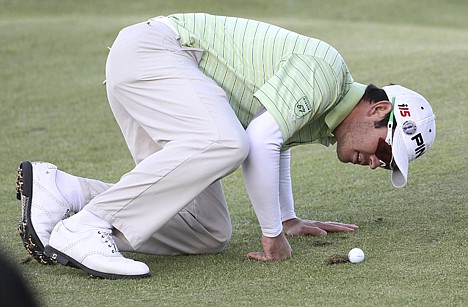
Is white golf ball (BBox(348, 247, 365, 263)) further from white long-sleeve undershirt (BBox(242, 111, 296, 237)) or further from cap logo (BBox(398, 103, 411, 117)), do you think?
cap logo (BBox(398, 103, 411, 117))

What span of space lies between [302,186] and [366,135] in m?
1.97

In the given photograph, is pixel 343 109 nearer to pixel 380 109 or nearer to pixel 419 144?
pixel 380 109

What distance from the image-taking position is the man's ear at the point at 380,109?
163 inches

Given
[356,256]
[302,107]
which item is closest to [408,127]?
[302,107]

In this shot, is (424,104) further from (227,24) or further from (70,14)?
(70,14)

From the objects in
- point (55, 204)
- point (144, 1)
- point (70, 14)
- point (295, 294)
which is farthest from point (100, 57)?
point (295, 294)

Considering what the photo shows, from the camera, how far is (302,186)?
240 inches

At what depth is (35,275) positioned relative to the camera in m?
3.97

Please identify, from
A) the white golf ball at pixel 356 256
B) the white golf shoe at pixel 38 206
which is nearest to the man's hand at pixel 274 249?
the white golf ball at pixel 356 256

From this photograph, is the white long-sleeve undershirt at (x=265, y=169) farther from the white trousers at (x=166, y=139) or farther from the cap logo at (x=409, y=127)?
the cap logo at (x=409, y=127)

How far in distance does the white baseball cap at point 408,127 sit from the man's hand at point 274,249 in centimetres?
64

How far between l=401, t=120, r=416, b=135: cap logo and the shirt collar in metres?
0.26

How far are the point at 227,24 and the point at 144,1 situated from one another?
14.5 metres

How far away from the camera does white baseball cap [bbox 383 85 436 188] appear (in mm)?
4090
